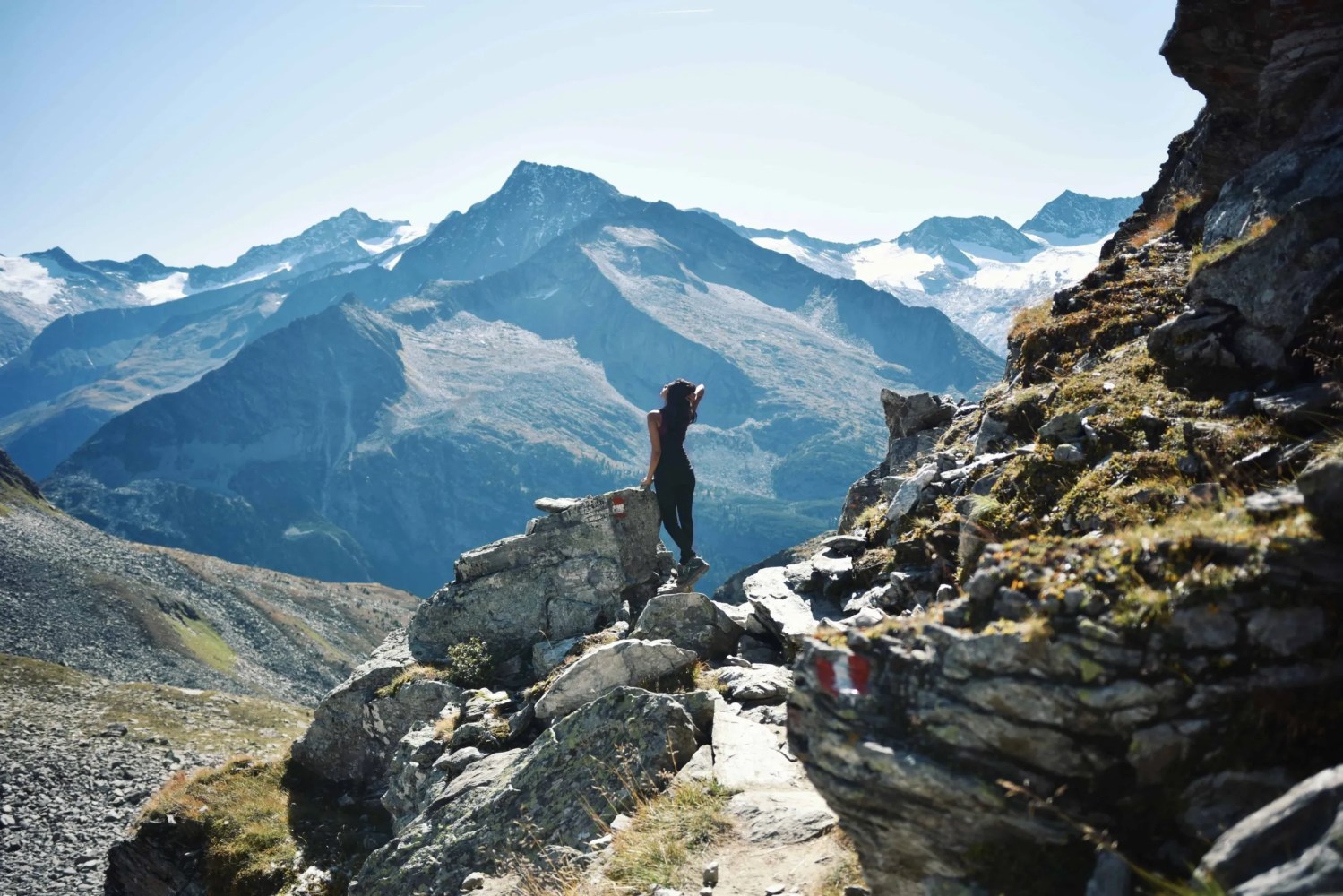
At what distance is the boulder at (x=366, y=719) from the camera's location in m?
18.8

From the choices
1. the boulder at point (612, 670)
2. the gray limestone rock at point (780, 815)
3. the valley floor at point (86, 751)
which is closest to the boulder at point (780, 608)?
the boulder at point (612, 670)

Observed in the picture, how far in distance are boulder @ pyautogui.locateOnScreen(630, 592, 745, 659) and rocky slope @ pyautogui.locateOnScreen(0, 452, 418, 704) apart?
11029 cm

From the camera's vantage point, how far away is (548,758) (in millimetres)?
13008

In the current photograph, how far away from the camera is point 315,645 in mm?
154125

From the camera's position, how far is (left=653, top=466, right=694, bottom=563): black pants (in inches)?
802

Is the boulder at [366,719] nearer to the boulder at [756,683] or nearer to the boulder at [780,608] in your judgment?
the boulder at [780,608]

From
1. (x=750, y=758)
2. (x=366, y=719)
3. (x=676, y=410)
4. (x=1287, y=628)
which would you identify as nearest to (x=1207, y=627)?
(x=1287, y=628)

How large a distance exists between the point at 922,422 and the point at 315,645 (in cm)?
15510

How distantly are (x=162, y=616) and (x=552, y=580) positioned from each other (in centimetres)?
13418

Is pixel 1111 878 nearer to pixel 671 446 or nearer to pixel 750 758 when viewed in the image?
pixel 750 758

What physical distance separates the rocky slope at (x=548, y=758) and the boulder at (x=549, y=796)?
32 mm

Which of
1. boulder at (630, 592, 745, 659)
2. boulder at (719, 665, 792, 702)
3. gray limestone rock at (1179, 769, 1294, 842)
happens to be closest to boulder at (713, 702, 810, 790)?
boulder at (719, 665, 792, 702)

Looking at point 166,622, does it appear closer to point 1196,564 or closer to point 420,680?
point 420,680

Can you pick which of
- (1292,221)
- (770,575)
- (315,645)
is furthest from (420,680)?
(315,645)
